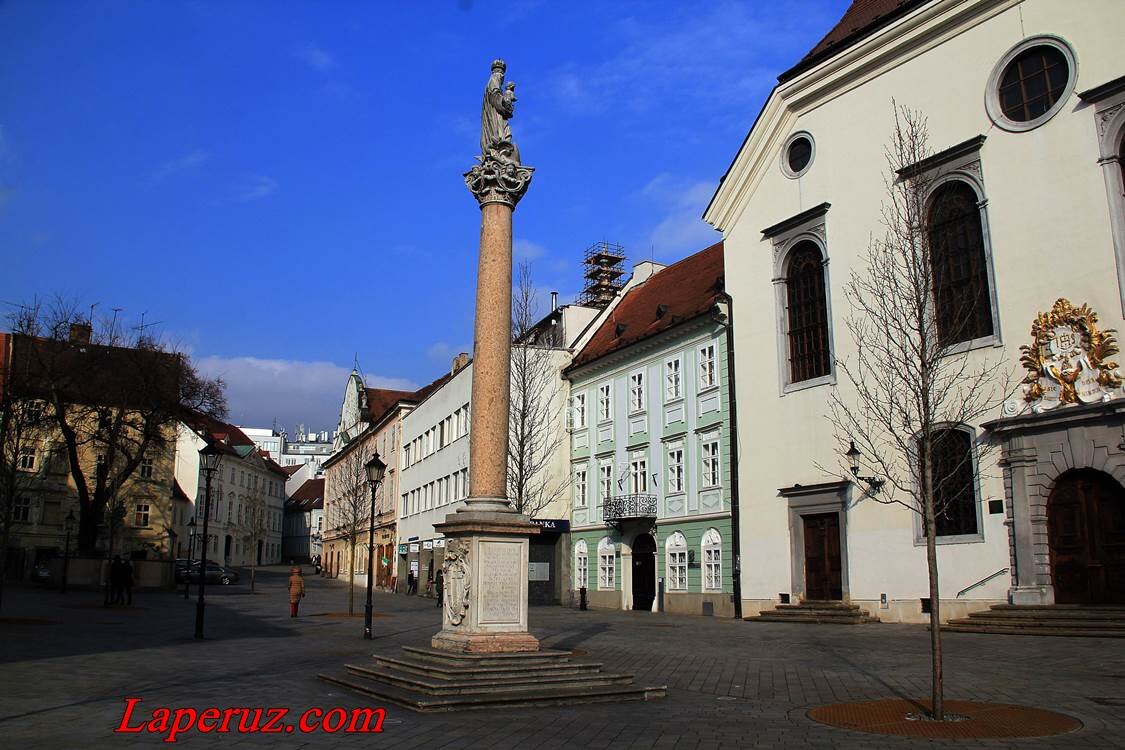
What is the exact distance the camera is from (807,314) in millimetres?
28500

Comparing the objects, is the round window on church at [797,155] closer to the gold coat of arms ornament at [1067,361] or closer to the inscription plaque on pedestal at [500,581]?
the gold coat of arms ornament at [1067,361]

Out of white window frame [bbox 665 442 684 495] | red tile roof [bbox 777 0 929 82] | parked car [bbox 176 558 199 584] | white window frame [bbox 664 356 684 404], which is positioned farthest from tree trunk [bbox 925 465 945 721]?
→ parked car [bbox 176 558 199 584]

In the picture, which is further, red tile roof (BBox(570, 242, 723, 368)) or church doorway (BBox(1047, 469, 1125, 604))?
red tile roof (BBox(570, 242, 723, 368))

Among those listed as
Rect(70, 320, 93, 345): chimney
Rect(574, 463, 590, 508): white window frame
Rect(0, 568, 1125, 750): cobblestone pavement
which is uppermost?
Rect(70, 320, 93, 345): chimney

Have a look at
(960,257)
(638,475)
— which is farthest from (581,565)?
(960,257)

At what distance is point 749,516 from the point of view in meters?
A: 29.8

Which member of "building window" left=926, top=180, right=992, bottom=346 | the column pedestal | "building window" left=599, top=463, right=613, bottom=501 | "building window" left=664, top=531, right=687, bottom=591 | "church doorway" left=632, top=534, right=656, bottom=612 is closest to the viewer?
the column pedestal

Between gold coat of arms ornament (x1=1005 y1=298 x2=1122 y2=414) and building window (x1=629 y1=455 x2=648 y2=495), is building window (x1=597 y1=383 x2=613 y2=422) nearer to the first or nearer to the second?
building window (x1=629 y1=455 x2=648 y2=495)

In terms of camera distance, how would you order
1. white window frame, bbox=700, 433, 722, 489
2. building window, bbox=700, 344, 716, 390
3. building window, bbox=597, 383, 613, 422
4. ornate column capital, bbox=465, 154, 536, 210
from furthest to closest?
building window, bbox=597, 383, 613, 422
building window, bbox=700, 344, 716, 390
white window frame, bbox=700, 433, 722, 489
ornate column capital, bbox=465, 154, 536, 210

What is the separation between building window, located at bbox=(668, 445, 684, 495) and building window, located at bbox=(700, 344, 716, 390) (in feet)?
8.69

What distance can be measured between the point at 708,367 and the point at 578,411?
10.0m

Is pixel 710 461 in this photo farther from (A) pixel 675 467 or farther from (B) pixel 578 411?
(B) pixel 578 411

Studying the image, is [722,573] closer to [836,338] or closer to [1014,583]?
[836,338]

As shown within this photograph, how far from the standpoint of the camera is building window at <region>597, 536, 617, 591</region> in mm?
37875
